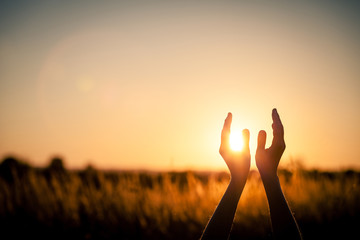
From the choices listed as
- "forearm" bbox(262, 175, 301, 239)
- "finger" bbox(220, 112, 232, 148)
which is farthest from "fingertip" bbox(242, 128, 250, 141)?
"forearm" bbox(262, 175, 301, 239)

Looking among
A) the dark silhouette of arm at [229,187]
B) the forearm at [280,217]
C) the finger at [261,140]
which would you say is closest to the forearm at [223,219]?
the dark silhouette of arm at [229,187]

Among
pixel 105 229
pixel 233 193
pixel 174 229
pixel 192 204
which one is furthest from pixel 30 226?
pixel 233 193

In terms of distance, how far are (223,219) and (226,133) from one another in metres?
0.71

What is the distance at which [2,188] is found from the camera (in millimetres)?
5059

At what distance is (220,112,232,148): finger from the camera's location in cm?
180

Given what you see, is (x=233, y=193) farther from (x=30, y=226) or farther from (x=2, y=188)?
(x=2, y=188)

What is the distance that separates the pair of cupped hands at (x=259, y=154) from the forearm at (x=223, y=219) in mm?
187

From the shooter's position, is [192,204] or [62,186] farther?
[62,186]

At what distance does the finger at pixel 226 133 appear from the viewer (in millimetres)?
1805

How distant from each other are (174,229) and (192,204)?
71 cm

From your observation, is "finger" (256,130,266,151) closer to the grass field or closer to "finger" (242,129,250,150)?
"finger" (242,129,250,150)

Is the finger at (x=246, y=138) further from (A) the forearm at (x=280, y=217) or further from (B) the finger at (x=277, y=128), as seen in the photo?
(A) the forearm at (x=280, y=217)

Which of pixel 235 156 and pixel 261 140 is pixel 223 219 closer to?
pixel 235 156

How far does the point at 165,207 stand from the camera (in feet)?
14.7
